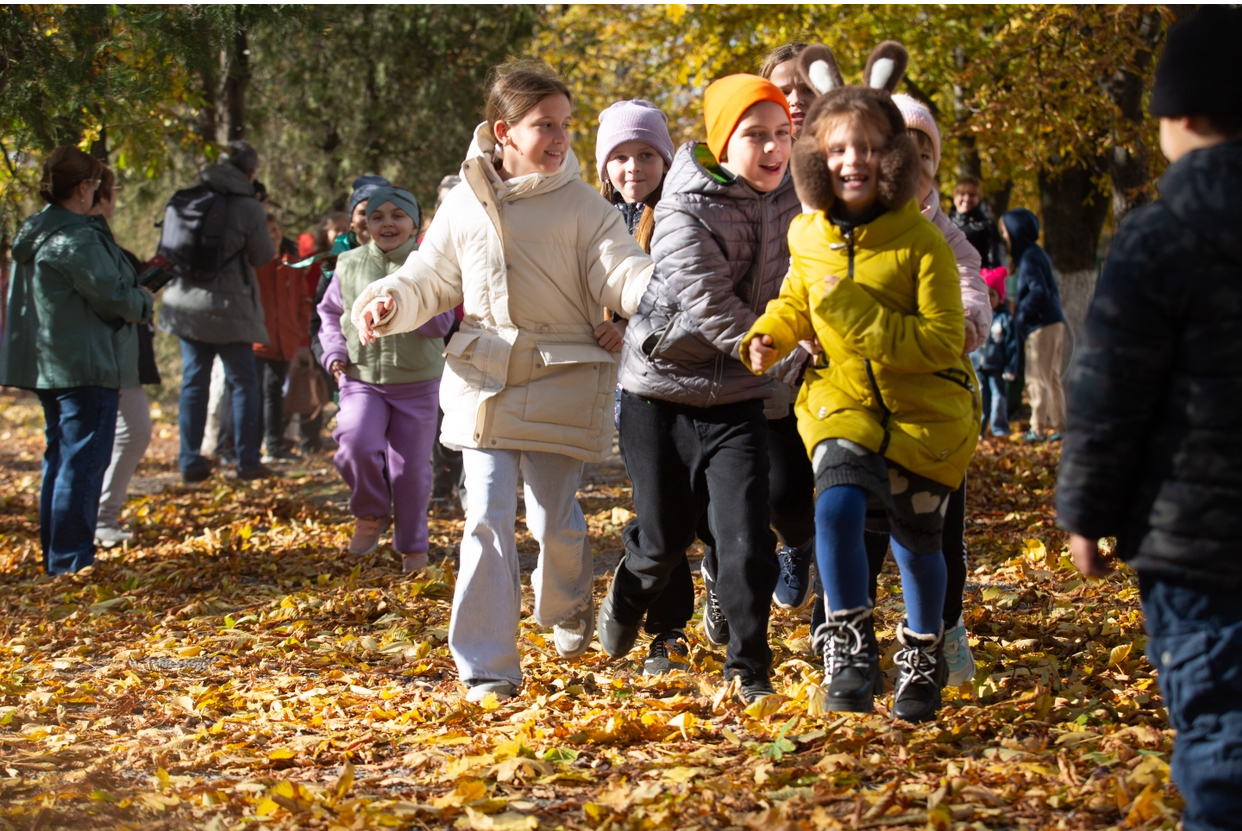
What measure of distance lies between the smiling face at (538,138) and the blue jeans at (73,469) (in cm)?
382

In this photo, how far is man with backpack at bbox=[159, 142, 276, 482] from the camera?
35.3 feet

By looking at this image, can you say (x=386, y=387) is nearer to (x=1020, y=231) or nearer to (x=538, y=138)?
(x=538, y=138)

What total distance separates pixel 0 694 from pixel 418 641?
1695mm

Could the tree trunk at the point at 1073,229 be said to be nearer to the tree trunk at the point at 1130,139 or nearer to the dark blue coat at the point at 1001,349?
A: the dark blue coat at the point at 1001,349

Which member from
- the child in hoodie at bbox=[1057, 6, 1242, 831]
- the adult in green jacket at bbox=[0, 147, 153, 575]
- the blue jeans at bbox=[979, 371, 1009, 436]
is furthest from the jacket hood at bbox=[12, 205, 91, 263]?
the blue jeans at bbox=[979, 371, 1009, 436]

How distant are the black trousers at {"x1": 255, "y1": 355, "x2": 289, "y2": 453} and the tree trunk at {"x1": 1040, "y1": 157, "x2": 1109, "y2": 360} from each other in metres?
8.71

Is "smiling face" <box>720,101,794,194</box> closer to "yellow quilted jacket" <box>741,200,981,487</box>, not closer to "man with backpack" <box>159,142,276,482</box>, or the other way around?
"yellow quilted jacket" <box>741,200,981,487</box>

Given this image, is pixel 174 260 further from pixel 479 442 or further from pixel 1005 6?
pixel 1005 6

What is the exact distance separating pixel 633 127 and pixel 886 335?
2246mm

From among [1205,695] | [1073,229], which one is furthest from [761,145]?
[1073,229]

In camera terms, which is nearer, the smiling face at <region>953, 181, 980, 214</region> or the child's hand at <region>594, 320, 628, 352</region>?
the child's hand at <region>594, 320, 628, 352</region>

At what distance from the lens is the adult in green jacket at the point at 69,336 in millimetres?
7480

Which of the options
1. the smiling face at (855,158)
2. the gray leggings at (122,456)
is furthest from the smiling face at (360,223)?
the smiling face at (855,158)

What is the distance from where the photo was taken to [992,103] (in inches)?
513
